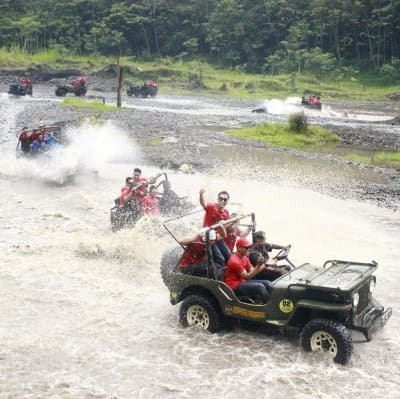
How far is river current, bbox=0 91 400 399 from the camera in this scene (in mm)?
7598

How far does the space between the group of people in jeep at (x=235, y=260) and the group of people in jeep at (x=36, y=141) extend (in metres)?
12.2

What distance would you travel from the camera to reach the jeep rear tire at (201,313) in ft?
27.8

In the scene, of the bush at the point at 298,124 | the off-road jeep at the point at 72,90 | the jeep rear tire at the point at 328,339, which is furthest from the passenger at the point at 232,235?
the off-road jeep at the point at 72,90

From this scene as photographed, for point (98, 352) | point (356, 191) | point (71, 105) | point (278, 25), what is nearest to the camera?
point (98, 352)

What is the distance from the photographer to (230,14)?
73.1m

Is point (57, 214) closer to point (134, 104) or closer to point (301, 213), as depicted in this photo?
point (301, 213)

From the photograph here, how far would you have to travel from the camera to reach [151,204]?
1362 cm

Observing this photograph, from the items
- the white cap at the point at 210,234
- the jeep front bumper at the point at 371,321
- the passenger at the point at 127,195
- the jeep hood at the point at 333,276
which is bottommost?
the jeep front bumper at the point at 371,321

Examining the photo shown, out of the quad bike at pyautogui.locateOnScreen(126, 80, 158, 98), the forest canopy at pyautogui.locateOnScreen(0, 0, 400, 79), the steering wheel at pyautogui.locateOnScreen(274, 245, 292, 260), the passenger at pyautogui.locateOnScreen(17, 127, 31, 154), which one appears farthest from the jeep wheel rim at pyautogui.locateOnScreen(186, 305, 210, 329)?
the forest canopy at pyautogui.locateOnScreen(0, 0, 400, 79)

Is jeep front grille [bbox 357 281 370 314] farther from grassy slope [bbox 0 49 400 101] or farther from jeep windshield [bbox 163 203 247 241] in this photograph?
grassy slope [bbox 0 49 400 101]

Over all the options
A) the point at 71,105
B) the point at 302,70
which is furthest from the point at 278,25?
the point at 71,105

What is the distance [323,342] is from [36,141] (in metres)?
14.4

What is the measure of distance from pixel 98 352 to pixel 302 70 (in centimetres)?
5981

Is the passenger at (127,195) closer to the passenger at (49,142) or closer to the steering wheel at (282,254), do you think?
the steering wheel at (282,254)
